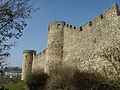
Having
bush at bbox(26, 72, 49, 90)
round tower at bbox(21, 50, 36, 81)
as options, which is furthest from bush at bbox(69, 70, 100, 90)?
round tower at bbox(21, 50, 36, 81)

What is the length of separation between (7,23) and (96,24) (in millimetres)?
7999

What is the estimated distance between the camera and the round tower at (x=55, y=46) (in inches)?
749

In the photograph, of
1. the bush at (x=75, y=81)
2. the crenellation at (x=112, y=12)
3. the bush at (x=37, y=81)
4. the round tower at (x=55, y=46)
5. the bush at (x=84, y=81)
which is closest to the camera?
the bush at (x=75, y=81)

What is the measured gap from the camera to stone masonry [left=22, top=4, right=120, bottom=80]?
12.3 meters

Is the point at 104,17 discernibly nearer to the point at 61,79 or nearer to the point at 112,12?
the point at 112,12

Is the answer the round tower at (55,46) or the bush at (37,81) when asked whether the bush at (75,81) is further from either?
the round tower at (55,46)

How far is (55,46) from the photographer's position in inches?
760

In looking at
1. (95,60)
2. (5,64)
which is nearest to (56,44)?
(95,60)

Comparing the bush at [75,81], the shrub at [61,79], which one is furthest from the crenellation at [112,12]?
the shrub at [61,79]

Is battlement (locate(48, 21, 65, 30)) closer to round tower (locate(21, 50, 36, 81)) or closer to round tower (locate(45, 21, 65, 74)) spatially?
round tower (locate(45, 21, 65, 74))

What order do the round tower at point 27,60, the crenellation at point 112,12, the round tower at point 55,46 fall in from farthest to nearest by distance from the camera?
the round tower at point 27,60
the round tower at point 55,46
the crenellation at point 112,12

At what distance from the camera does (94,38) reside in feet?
47.3

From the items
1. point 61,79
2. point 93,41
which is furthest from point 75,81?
point 93,41

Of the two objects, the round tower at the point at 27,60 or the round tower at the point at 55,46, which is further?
the round tower at the point at 27,60
